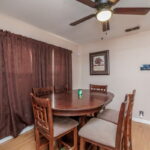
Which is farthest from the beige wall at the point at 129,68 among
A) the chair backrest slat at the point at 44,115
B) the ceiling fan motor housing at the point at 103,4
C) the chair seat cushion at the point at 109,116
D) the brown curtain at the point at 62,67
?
the chair backrest slat at the point at 44,115

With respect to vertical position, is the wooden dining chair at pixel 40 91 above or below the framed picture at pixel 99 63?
below

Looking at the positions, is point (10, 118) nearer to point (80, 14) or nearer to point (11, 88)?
point (11, 88)

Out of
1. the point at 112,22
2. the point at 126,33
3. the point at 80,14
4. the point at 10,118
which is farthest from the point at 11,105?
the point at 126,33

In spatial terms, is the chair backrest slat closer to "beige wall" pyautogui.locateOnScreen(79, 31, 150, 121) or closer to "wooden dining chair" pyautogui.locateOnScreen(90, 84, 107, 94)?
"wooden dining chair" pyautogui.locateOnScreen(90, 84, 107, 94)

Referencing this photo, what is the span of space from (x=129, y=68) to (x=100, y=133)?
222 centimetres

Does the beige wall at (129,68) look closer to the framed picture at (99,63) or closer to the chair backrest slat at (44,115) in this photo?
the framed picture at (99,63)

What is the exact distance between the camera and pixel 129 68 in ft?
9.49

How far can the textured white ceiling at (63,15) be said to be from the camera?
1.68 meters

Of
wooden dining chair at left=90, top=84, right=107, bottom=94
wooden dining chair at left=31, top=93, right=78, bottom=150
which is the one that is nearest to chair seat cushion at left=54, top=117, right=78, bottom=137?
wooden dining chair at left=31, top=93, right=78, bottom=150

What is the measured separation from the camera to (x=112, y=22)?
7.48 ft

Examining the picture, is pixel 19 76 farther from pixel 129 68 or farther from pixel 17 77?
pixel 129 68

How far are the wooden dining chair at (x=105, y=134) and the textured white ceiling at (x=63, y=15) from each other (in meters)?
1.63

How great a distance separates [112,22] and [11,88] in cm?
242

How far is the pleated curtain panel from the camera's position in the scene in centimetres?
192
